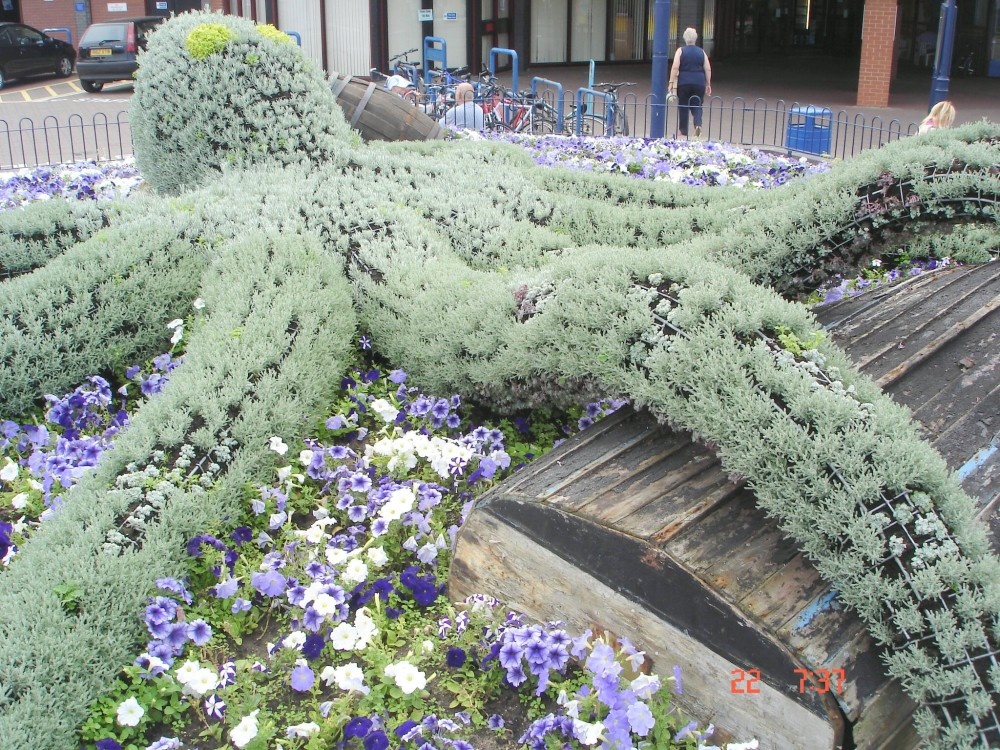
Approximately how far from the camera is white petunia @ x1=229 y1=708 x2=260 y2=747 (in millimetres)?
2668

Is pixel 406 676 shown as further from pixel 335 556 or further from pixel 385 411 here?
pixel 385 411

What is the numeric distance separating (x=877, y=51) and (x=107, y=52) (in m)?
15.2

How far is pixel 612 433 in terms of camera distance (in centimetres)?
339

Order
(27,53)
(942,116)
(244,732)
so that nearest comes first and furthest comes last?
(244,732)
(942,116)
(27,53)

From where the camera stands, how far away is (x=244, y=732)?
2.69 m

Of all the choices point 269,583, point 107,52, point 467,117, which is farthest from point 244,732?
point 107,52

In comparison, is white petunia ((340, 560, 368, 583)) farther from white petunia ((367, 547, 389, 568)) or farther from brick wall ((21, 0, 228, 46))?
brick wall ((21, 0, 228, 46))

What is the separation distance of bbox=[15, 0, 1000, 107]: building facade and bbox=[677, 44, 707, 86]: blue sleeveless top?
3.14m

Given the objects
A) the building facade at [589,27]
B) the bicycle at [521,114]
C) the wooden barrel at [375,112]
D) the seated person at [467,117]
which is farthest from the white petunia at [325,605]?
the building facade at [589,27]

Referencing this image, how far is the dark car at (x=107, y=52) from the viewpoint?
2062cm

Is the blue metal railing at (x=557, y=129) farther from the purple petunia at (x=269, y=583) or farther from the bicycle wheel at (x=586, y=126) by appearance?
the purple petunia at (x=269, y=583)

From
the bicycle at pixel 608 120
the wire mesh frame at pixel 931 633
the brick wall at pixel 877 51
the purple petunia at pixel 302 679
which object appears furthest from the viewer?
the brick wall at pixel 877 51

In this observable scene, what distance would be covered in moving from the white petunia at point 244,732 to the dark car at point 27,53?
2323cm
